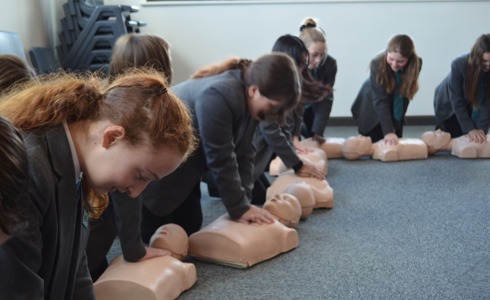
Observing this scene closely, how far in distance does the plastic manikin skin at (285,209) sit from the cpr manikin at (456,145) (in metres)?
1.35

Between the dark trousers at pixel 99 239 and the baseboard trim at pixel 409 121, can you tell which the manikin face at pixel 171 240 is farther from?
the baseboard trim at pixel 409 121

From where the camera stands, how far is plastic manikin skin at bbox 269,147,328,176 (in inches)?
92.4

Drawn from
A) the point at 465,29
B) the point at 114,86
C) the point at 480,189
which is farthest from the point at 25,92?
the point at 465,29

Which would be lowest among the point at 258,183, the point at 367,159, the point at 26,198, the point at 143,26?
the point at 367,159

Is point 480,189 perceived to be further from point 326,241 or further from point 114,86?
point 114,86

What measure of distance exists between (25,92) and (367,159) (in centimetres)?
219

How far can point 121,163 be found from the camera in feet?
2.64

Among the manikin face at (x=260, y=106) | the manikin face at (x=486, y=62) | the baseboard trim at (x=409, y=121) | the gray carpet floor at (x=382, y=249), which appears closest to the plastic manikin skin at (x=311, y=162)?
the gray carpet floor at (x=382, y=249)

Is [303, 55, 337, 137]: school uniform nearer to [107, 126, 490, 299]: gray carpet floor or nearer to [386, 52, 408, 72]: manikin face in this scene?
[386, 52, 408, 72]: manikin face

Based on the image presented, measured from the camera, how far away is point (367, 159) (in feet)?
9.11

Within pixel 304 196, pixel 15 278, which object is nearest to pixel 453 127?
pixel 304 196

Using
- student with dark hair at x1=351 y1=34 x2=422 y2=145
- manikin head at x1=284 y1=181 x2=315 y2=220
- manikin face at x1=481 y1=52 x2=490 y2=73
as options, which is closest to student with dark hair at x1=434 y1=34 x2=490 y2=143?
manikin face at x1=481 y1=52 x2=490 y2=73

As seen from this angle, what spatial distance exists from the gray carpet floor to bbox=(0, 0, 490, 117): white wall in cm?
143

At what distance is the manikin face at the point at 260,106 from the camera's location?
4.95 ft
